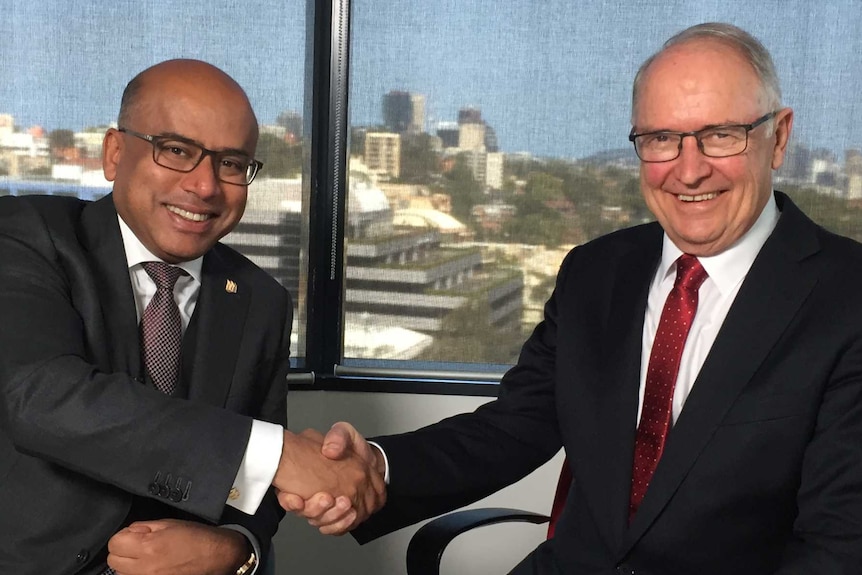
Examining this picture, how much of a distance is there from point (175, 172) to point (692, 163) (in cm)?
110

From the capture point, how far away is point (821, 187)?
3.29 m

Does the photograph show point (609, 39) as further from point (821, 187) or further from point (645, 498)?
point (645, 498)

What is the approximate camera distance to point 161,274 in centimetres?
222

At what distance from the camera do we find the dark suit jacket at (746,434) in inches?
75.1

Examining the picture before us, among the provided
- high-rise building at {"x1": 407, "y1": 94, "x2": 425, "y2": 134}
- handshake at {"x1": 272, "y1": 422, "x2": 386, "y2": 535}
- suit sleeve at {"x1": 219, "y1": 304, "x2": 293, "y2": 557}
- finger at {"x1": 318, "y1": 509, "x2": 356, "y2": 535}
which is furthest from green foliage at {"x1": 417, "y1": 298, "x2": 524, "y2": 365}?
finger at {"x1": 318, "y1": 509, "x2": 356, "y2": 535}

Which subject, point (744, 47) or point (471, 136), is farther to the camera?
point (471, 136)

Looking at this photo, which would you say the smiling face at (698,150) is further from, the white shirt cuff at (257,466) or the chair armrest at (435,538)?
the white shirt cuff at (257,466)

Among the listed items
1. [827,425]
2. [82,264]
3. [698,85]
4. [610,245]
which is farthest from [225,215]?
[827,425]

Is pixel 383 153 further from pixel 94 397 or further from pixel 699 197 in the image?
pixel 94 397

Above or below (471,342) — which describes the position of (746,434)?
above

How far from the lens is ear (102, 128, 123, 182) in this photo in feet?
7.40

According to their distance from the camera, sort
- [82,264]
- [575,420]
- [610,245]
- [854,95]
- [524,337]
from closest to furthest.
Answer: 1. [82,264]
2. [575,420]
3. [610,245]
4. [854,95]
5. [524,337]

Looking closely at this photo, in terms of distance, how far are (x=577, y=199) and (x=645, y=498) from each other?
1553 mm

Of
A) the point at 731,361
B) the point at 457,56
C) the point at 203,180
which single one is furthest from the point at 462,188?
the point at 731,361
